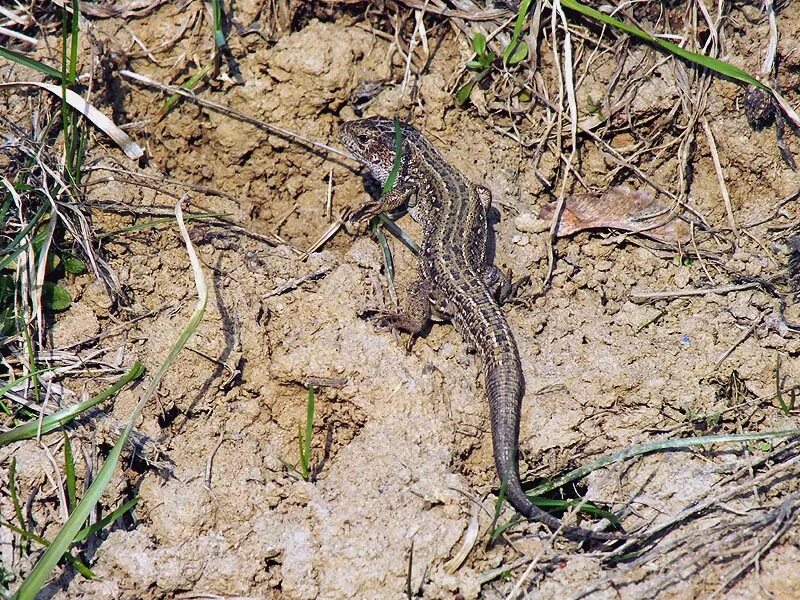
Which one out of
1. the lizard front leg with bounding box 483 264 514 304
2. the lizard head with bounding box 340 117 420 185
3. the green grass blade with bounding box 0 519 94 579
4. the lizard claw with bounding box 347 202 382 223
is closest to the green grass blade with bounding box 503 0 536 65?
the lizard head with bounding box 340 117 420 185

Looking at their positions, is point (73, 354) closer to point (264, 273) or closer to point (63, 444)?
point (63, 444)

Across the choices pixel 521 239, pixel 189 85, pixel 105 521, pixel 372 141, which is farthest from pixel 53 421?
pixel 521 239

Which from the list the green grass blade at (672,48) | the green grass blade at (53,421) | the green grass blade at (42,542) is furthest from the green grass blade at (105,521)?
the green grass blade at (672,48)

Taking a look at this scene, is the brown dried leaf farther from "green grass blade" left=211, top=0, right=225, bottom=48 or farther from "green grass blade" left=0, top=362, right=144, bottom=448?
"green grass blade" left=0, top=362, right=144, bottom=448

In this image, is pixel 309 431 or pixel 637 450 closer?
pixel 309 431

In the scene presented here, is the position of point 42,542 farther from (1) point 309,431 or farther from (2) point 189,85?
(2) point 189,85
